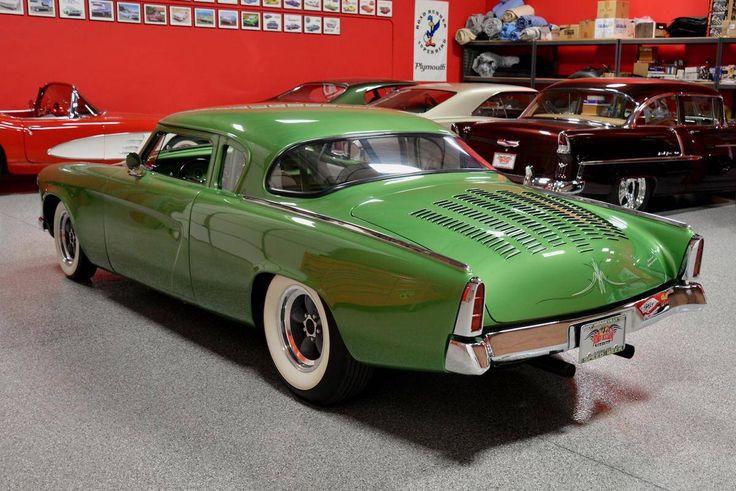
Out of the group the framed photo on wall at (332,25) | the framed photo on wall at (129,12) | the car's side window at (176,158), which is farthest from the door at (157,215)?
the framed photo on wall at (332,25)

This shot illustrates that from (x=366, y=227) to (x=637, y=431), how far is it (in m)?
1.28

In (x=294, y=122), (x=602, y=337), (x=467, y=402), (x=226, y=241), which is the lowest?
(x=467, y=402)

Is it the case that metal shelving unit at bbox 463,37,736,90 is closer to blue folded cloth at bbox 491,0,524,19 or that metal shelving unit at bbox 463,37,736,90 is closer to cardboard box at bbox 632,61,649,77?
cardboard box at bbox 632,61,649,77

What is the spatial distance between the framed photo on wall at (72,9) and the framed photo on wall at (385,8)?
14.8 feet

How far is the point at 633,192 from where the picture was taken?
725 cm

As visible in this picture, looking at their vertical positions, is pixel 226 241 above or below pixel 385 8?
below

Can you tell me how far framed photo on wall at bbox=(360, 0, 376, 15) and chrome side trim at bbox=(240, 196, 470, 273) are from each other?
30.6 feet

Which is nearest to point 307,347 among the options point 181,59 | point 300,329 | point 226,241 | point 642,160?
point 300,329

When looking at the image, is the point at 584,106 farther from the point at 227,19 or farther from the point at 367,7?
the point at 367,7

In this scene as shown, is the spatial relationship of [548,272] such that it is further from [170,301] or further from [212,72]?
[212,72]

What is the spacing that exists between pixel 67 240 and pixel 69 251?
71mm

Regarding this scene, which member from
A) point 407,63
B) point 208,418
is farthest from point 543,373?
point 407,63

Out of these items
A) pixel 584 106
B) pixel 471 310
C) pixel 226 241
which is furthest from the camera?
pixel 584 106

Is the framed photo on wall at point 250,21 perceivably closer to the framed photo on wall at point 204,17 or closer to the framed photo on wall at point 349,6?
the framed photo on wall at point 204,17
